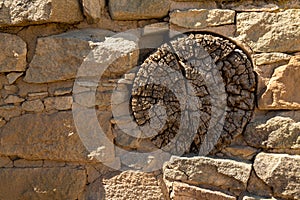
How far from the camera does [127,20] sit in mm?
1964

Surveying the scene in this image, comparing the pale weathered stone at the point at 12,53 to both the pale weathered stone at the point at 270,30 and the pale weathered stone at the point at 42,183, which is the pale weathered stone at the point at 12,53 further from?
the pale weathered stone at the point at 270,30

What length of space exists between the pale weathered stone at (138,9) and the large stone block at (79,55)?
11 cm

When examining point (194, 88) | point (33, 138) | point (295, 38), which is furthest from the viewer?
point (33, 138)

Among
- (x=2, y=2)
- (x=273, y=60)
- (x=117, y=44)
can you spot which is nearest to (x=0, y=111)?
(x=2, y=2)

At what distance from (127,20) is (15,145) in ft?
2.97

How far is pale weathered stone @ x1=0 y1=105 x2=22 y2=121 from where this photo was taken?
6.69ft

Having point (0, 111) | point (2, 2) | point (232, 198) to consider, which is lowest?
point (232, 198)

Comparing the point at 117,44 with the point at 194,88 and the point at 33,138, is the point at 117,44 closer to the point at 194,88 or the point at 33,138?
the point at 194,88

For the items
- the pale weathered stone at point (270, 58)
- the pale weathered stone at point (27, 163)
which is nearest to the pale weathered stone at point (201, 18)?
the pale weathered stone at point (270, 58)

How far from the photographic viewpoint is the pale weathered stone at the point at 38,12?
193 cm

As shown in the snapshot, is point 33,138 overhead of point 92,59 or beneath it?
beneath

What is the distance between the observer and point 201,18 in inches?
73.5

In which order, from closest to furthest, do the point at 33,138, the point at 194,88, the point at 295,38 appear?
the point at 295,38
the point at 194,88
the point at 33,138

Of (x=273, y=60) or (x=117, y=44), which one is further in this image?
(x=117, y=44)
